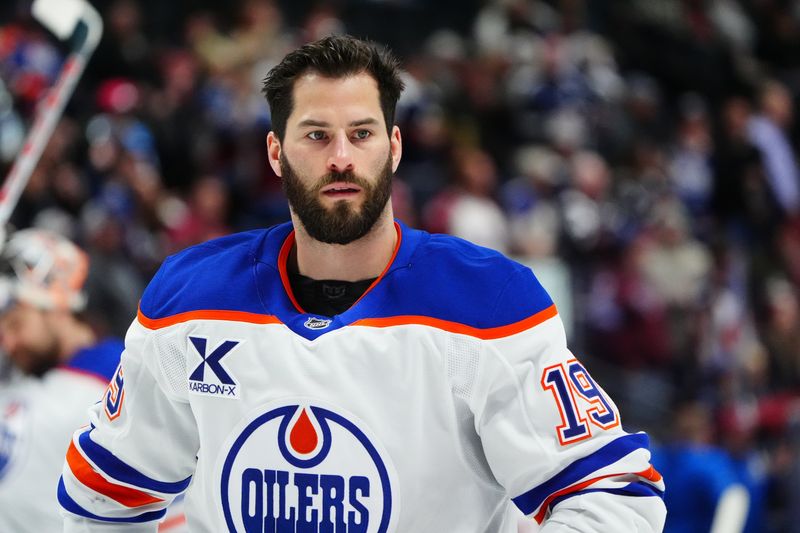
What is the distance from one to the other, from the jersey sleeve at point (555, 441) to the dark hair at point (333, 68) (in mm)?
517

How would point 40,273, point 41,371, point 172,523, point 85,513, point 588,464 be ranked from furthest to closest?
point 40,273
point 41,371
point 172,523
point 85,513
point 588,464

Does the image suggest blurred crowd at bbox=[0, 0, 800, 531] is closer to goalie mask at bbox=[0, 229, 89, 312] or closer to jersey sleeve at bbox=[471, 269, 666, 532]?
goalie mask at bbox=[0, 229, 89, 312]

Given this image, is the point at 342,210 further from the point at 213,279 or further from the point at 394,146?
the point at 213,279

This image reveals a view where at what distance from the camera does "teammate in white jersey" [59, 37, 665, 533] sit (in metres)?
2.32

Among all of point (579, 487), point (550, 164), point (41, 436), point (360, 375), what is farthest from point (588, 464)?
point (550, 164)

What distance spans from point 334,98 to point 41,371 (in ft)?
6.57

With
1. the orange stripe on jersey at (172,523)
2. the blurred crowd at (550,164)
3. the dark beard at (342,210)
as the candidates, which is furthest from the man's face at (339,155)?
Result: the blurred crowd at (550,164)

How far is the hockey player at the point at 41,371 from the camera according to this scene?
3734 millimetres

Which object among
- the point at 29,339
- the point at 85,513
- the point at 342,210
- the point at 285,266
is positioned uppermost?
the point at 342,210

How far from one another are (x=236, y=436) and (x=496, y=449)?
0.52m

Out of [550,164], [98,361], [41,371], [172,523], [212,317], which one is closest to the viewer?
[212,317]

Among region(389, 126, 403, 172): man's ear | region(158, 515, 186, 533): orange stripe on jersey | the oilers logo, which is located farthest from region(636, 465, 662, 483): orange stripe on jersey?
region(158, 515, 186, 533): orange stripe on jersey

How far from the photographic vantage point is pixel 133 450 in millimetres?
2619

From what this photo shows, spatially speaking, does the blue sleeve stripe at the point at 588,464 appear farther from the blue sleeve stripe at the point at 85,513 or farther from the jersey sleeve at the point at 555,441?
the blue sleeve stripe at the point at 85,513
